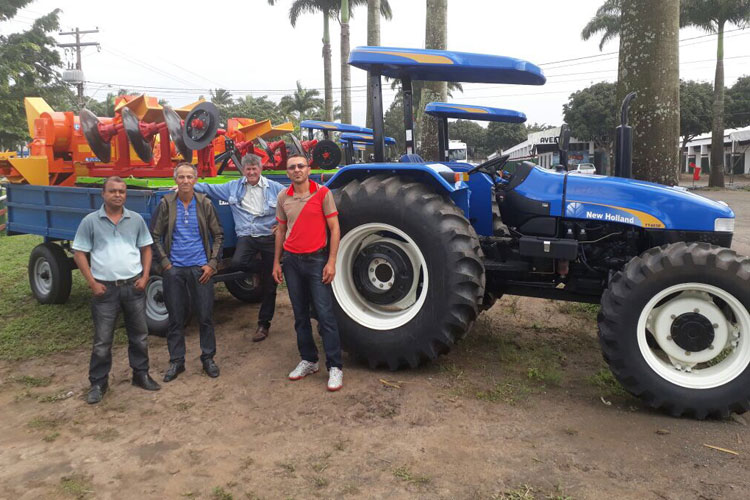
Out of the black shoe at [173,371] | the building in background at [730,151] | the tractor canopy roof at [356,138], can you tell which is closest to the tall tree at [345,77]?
the tractor canopy roof at [356,138]

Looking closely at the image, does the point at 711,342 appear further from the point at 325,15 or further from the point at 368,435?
the point at 325,15

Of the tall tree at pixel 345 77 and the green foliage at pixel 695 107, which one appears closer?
the tall tree at pixel 345 77

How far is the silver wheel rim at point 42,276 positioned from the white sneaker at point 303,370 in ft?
12.7

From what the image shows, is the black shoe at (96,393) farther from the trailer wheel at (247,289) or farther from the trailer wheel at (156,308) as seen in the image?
the trailer wheel at (247,289)

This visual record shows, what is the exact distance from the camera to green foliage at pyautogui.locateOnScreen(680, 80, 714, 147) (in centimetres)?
3294

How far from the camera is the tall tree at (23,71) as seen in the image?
19.6m

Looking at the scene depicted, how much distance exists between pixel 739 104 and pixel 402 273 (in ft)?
135

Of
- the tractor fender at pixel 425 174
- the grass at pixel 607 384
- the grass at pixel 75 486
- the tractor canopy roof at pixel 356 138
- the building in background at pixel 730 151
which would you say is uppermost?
the building in background at pixel 730 151

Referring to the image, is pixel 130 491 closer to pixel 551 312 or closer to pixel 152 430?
pixel 152 430

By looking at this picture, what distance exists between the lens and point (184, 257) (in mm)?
4078

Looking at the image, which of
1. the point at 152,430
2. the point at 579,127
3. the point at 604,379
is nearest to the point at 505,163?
the point at 604,379

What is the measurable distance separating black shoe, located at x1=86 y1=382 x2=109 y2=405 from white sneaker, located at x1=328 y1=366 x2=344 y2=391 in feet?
5.14

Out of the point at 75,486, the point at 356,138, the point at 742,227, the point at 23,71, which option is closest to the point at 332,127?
the point at 356,138

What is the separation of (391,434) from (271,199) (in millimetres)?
2486
